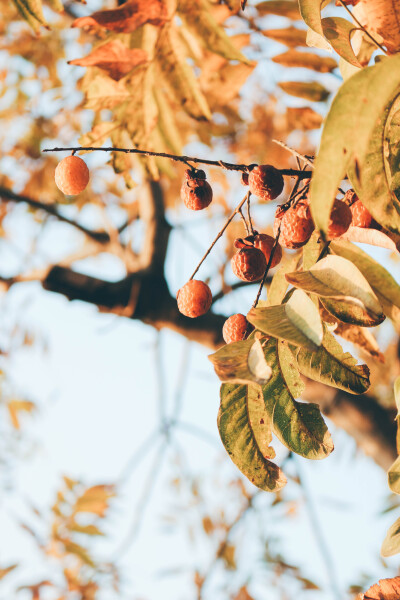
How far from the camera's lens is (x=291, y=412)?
687 mm

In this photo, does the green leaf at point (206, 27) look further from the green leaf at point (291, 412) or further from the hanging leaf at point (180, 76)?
the green leaf at point (291, 412)

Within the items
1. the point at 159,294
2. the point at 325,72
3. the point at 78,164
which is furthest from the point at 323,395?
the point at 78,164

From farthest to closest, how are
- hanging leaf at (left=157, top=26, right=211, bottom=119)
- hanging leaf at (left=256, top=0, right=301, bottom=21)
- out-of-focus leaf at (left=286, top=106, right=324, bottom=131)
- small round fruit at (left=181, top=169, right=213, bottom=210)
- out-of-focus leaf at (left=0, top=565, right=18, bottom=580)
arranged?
1. out-of-focus leaf at (left=0, top=565, right=18, bottom=580)
2. out-of-focus leaf at (left=286, top=106, right=324, bottom=131)
3. hanging leaf at (left=256, top=0, right=301, bottom=21)
4. hanging leaf at (left=157, top=26, right=211, bottom=119)
5. small round fruit at (left=181, top=169, right=213, bottom=210)

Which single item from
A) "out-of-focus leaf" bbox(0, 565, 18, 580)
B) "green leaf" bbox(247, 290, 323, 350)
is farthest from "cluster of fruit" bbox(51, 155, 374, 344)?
"out-of-focus leaf" bbox(0, 565, 18, 580)

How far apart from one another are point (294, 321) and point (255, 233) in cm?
40

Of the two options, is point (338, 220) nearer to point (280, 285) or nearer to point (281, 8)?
point (280, 285)

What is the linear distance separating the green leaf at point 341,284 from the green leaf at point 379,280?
0.07ft

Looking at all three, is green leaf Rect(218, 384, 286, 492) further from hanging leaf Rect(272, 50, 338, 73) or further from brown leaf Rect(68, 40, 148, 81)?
hanging leaf Rect(272, 50, 338, 73)

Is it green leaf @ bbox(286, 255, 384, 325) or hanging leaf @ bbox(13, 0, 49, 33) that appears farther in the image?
hanging leaf @ bbox(13, 0, 49, 33)

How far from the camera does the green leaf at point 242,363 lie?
1.58ft

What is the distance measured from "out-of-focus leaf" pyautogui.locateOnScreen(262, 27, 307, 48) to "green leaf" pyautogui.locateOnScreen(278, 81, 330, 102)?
90 mm

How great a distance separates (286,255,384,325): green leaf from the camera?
1.58 ft

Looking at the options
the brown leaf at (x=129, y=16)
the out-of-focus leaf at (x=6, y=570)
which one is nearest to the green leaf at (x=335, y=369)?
the brown leaf at (x=129, y=16)

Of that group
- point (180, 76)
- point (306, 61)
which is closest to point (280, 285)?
point (180, 76)
